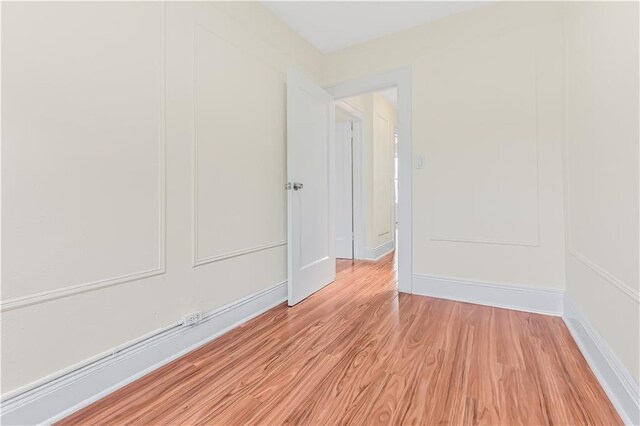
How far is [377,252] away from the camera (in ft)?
13.7

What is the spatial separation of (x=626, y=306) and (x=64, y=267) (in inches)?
88.6

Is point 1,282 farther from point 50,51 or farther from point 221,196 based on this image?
point 221,196

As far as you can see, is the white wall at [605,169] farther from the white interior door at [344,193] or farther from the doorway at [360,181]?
the white interior door at [344,193]

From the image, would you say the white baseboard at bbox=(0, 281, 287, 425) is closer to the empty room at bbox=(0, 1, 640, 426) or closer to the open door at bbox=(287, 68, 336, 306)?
the empty room at bbox=(0, 1, 640, 426)

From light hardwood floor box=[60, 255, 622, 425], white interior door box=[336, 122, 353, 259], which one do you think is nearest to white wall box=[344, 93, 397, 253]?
Answer: white interior door box=[336, 122, 353, 259]

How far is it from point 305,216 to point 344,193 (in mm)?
1761

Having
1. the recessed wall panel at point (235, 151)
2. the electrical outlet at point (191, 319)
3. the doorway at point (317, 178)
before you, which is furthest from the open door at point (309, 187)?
the electrical outlet at point (191, 319)

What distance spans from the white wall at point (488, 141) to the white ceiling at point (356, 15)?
0.10 m

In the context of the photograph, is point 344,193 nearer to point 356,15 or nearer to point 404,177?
point 404,177

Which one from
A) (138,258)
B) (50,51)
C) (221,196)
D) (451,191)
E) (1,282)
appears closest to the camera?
(1,282)

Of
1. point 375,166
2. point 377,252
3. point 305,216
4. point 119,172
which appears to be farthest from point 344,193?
point 119,172

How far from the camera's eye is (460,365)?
57.7 inches

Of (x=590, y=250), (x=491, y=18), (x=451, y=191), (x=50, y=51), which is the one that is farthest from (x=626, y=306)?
(x=50, y=51)

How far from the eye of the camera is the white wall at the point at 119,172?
106cm
